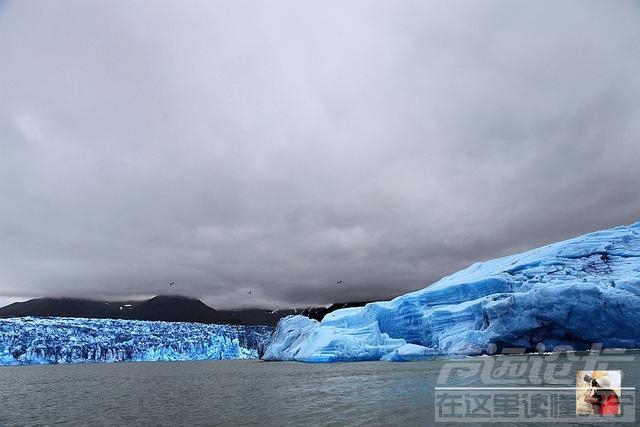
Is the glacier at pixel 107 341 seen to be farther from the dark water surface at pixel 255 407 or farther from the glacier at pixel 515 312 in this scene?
the dark water surface at pixel 255 407

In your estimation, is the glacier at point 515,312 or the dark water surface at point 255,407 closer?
the dark water surface at point 255,407

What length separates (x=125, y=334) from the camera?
130625 mm

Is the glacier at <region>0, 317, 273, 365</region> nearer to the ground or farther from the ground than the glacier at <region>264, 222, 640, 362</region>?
nearer to the ground

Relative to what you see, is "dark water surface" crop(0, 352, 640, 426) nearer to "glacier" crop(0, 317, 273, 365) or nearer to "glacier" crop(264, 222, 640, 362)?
"glacier" crop(264, 222, 640, 362)

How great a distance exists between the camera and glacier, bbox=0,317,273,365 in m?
115

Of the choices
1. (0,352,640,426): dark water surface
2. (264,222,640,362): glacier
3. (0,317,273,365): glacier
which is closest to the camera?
(0,352,640,426): dark water surface

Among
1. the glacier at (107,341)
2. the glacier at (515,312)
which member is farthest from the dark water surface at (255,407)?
the glacier at (107,341)

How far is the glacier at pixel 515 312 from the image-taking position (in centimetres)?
4741

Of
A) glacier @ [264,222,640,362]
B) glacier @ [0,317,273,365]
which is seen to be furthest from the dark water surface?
glacier @ [0,317,273,365]

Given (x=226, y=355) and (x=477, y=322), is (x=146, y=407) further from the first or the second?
(x=226, y=355)

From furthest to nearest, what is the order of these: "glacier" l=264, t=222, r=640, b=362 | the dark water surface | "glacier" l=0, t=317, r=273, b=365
→ "glacier" l=0, t=317, r=273, b=365 < "glacier" l=264, t=222, r=640, b=362 < the dark water surface

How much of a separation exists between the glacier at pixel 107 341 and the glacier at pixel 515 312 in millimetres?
72786

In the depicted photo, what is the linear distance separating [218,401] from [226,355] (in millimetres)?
138829

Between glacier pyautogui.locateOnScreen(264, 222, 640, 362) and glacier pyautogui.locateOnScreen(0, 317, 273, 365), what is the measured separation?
72.8 m
